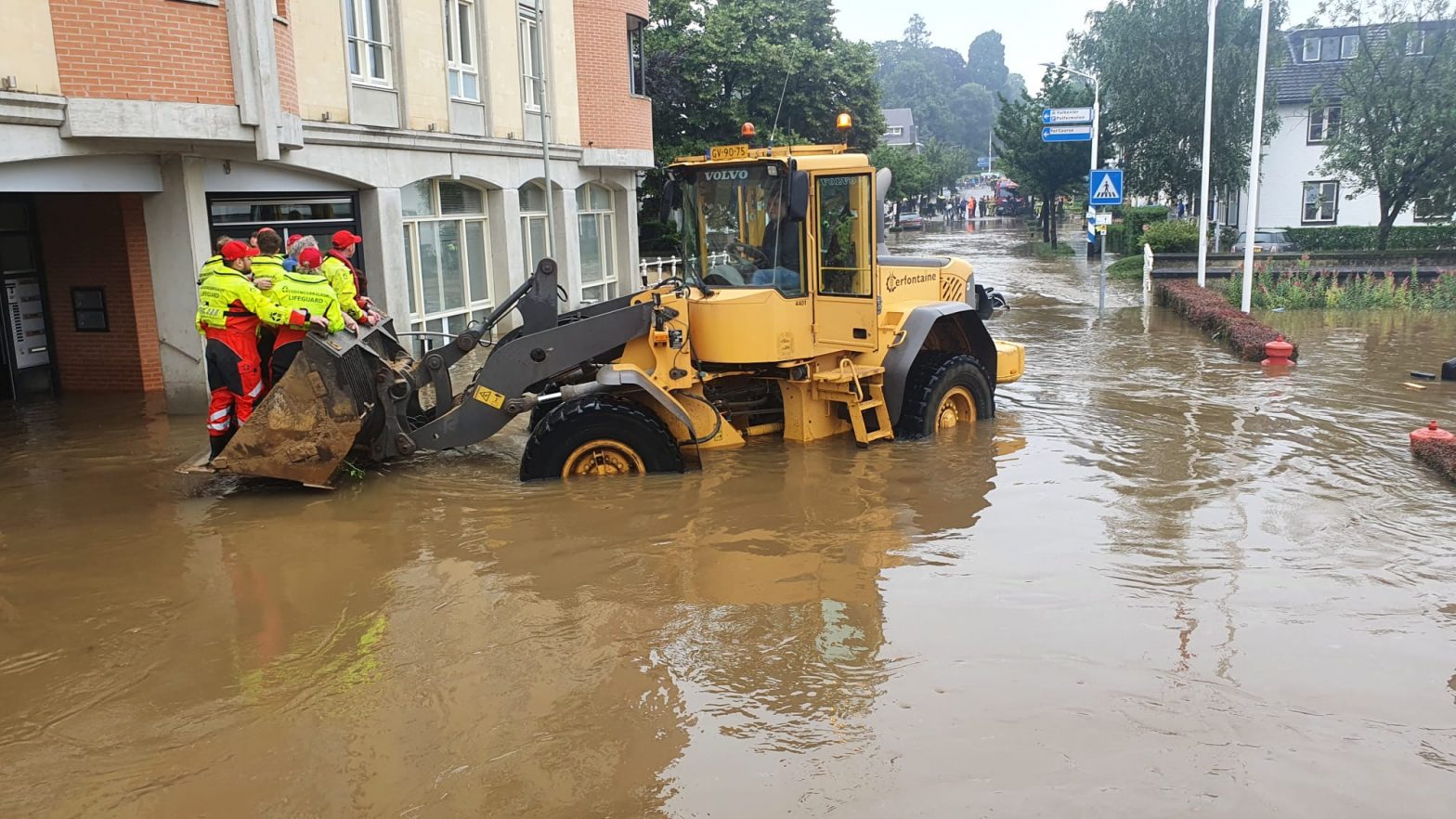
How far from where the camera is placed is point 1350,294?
72.2 feet

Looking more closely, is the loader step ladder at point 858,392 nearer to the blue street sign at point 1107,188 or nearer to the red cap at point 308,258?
the red cap at point 308,258

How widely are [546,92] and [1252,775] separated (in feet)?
58.4

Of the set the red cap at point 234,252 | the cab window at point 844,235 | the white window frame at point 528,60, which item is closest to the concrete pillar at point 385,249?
the white window frame at point 528,60

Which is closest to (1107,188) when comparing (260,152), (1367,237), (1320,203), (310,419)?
(260,152)

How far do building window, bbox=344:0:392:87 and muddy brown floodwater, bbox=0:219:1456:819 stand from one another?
22.0 feet

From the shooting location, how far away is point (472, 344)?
29.6 ft

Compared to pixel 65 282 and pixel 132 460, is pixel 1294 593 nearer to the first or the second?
pixel 132 460

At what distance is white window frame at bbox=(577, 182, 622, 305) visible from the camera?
74.6ft

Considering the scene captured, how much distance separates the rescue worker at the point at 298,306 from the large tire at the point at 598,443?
173 cm

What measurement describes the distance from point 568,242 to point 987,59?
182784 mm

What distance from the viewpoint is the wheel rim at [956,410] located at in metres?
11.0

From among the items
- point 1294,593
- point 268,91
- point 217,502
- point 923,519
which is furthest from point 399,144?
point 1294,593

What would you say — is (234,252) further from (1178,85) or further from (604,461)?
(1178,85)

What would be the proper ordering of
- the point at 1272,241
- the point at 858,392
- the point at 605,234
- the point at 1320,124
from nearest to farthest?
the point at 858,392 < the point at 605,234 < the point at 1272,241 < the point at 1320,124
